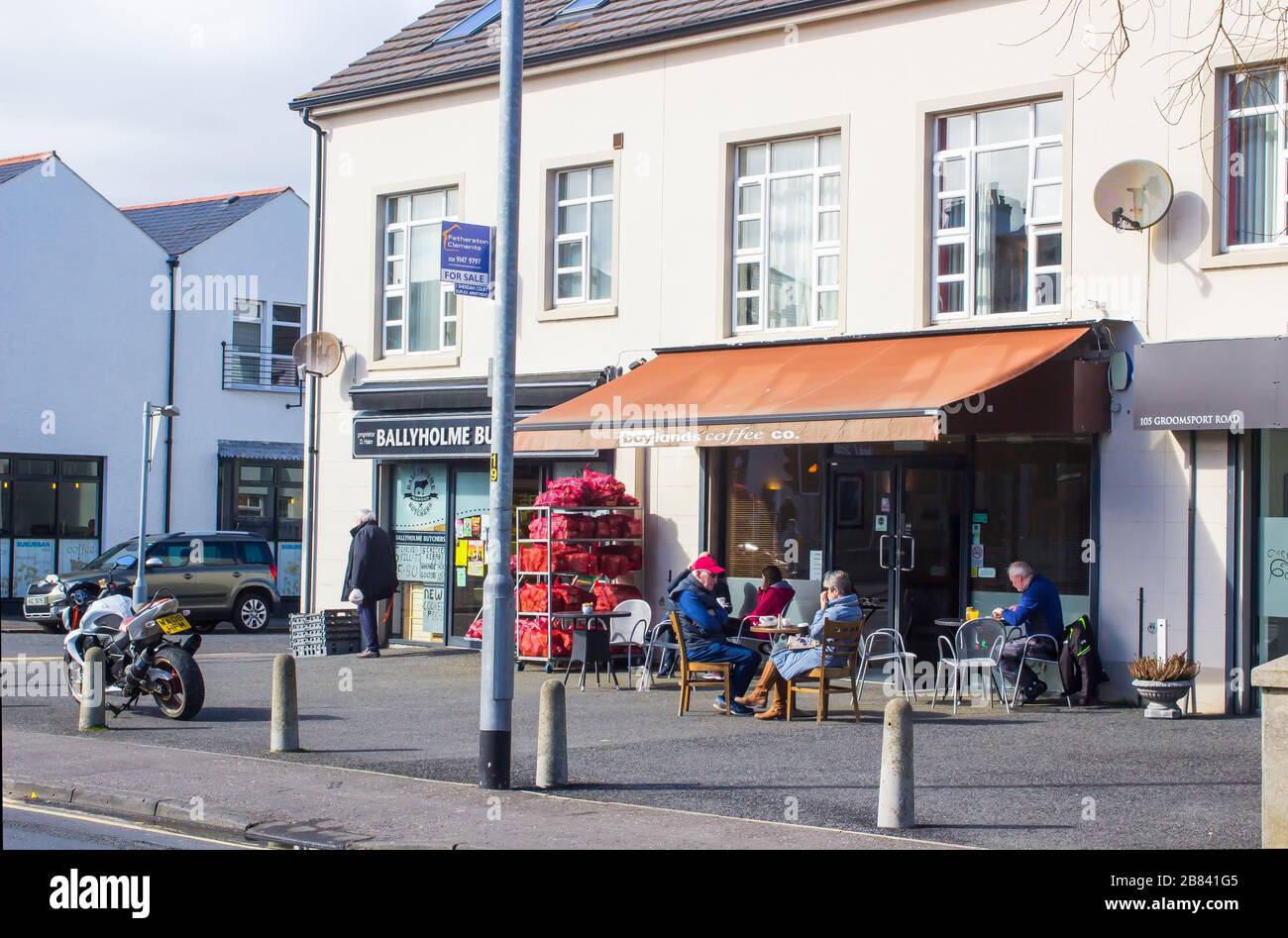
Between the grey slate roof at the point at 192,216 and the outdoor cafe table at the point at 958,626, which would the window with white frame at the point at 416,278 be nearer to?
the outdoor cafe table at the point at 958,626

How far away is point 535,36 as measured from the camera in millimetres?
20359

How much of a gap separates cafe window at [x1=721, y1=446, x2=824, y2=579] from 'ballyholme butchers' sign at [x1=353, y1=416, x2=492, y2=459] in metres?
3.38

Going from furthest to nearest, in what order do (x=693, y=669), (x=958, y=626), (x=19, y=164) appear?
(x=19, y=164) < (x=958, y=626) < (x=693, y=669)

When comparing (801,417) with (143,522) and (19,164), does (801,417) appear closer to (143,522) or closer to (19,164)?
(143,522)

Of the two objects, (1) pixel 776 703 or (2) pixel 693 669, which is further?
(2) pixel 693 669

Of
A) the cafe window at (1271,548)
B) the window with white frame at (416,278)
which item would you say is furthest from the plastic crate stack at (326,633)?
the cafe window at (1271,548)

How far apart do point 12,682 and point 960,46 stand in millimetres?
12338

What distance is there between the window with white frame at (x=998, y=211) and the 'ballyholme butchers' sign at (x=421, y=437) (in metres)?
6.30

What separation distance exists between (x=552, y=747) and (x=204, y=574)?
1854cm

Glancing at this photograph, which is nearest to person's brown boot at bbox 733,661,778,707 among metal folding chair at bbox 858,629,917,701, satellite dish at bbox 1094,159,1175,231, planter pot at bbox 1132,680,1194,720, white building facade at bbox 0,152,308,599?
metal folding chair at bbox 858,629,917,701

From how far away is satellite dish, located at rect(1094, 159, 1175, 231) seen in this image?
568 inches

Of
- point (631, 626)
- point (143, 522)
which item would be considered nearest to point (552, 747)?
point (631, 626)

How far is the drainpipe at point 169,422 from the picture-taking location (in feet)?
112
